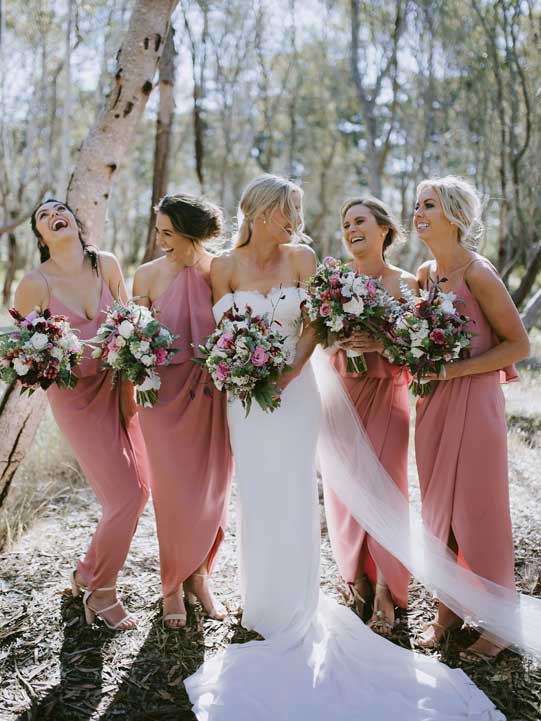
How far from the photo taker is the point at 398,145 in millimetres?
29609

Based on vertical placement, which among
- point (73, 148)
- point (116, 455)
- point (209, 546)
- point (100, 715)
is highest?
point (73, 148)

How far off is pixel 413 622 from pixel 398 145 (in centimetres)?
2820

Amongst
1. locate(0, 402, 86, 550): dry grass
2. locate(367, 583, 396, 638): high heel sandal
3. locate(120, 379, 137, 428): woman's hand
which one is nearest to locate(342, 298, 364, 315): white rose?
locate(120, 379, 137, 428): woman's hand

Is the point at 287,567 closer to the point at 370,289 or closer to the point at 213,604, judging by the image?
the point at 213,604

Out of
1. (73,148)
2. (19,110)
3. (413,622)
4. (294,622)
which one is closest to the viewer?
(294,622)

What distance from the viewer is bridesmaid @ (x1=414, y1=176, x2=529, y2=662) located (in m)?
3.78

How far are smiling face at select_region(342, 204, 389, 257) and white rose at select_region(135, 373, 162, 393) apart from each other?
Answer: 1486 mm

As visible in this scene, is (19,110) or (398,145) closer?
(19,110)

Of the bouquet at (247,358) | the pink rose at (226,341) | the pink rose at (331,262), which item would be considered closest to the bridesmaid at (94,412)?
the bouquet at (247,358)

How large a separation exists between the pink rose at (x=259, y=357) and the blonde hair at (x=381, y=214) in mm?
1218

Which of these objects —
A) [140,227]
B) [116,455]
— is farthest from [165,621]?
[140,227]

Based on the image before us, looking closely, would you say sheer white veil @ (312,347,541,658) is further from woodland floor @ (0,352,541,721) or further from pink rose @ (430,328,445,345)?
pink rose @ (430,328,445,345)

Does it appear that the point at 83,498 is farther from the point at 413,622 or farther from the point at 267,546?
the point at 413,622

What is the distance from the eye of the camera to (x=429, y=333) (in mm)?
3611
